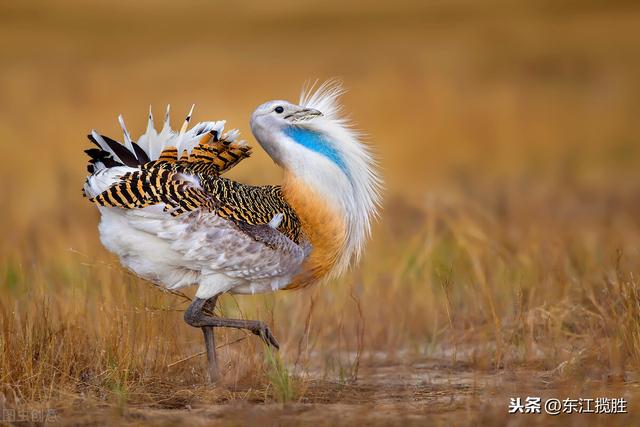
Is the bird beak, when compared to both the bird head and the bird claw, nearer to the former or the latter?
the bird head

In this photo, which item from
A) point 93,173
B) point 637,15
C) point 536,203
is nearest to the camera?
point 93,173

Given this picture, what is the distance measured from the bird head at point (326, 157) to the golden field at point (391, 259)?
1.69ft

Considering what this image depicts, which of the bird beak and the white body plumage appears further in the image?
the bird beak

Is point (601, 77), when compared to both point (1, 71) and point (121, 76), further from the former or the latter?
point (1, 71)

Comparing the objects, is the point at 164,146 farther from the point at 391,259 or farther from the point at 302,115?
the point at 391,259

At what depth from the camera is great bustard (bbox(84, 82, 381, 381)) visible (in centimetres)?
582

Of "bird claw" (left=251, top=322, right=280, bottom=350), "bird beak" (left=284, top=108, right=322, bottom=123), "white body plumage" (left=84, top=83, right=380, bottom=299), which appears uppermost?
"bird beak" (left=284, top=108, right=322, bottom=123)

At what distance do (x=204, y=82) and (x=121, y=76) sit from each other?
5.33 feet

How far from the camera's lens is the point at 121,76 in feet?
64.0

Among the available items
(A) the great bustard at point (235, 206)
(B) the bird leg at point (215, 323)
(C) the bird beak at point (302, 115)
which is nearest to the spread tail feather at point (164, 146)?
(A) the great bustard at point (235, 206)

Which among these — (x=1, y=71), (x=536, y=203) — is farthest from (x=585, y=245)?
(x=1, y=71)

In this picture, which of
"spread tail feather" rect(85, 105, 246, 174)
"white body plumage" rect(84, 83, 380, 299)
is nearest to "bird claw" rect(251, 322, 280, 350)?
"white body plumage" rect(84, 83, 380, 299)

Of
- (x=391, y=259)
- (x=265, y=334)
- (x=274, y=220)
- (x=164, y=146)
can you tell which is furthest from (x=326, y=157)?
(x=391, y=259)

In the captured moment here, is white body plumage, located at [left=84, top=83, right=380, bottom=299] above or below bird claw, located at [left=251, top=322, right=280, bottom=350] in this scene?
above
